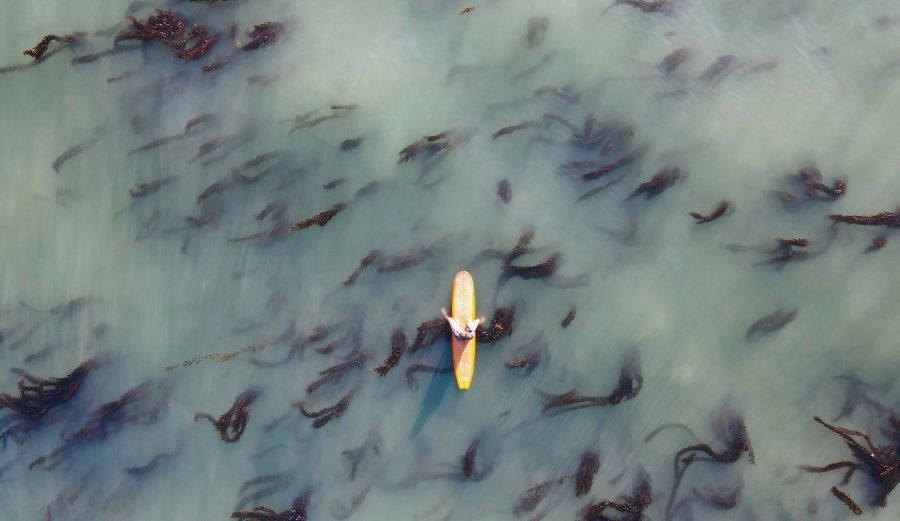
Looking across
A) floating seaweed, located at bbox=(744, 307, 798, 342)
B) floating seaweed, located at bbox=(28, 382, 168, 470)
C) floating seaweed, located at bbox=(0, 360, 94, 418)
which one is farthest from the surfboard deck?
floating seaweed, located at bbox=(0, 360, 94, 418)

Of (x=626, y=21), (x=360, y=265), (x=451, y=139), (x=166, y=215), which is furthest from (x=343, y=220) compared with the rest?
(x=626, y=21)

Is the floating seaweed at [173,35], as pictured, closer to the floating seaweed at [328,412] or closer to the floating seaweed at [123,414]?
the floating seaweed at [123,414]

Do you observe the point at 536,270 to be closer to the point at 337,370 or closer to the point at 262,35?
the point at 337,370

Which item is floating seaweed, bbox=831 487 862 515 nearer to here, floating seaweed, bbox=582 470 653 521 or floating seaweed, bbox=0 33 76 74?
floating seaweed, bbox=582 470 653 521

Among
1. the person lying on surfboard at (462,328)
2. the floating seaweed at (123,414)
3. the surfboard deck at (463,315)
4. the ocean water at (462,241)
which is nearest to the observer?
the person lying on surfboard at (462,328)

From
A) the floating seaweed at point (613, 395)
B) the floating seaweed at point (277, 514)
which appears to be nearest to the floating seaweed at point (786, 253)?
the floating seaweed at point (613, 395)

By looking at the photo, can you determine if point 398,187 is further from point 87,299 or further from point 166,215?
point 87,299
